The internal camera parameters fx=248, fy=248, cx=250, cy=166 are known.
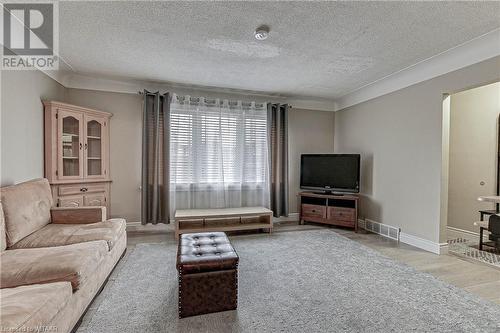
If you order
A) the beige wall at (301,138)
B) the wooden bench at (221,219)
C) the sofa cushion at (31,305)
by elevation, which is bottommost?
the wooden bench at (221,219)

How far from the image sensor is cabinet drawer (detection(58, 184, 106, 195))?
3540mm

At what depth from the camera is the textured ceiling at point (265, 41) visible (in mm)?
2213

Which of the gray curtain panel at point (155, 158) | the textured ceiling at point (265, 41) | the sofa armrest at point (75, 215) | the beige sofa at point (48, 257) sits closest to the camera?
the beige sofa at point (48, 257)

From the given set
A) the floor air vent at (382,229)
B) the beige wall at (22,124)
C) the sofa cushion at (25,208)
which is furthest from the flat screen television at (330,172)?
the beige wall at (22,124)

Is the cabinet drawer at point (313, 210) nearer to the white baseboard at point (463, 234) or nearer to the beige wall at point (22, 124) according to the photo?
the white baseboard at point (463, 234)

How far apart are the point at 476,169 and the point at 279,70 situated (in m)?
3.58

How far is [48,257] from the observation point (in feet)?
6.29

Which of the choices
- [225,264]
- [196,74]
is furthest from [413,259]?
[196,74]

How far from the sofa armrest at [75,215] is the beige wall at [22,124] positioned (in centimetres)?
55

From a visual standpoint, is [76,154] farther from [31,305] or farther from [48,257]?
[31,305]

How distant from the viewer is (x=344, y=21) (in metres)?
2.38

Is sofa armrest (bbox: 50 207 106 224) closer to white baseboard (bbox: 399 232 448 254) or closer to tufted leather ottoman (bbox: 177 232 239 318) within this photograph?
tufted leather ottoman (bbox: 177 232 239 318)

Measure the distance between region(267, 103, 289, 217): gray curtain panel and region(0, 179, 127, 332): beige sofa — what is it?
2.84 meters

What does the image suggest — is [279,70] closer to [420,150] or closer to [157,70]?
[157,70]
